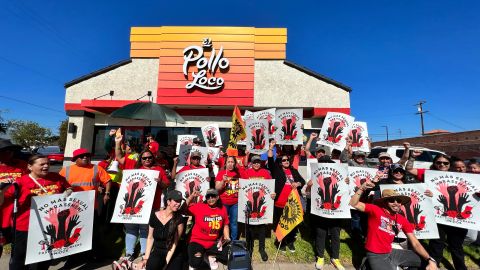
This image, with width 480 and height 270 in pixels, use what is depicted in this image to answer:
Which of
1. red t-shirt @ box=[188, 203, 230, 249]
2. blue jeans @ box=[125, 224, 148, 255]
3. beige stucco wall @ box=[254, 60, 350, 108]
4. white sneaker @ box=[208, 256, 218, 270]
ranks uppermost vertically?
beige stucco wall @ box=[254, 60, 350, 108]

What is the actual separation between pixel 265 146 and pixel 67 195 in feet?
12.6

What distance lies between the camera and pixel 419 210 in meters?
3.92

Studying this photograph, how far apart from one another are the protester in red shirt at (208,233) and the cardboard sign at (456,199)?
3589 mm

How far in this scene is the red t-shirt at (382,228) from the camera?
11.2 feet

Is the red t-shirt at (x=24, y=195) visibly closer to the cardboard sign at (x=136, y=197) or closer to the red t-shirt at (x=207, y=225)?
the cardboard sign at (x=136, y=197)

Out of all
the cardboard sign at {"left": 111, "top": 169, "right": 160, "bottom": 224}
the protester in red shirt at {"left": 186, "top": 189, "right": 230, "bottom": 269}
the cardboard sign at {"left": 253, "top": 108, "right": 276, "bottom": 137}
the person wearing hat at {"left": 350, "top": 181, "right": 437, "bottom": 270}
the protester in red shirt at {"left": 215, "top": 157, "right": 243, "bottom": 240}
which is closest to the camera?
the person wearing hat at {"left": 350, "top": 181, "right": 437, "bottom": 270}

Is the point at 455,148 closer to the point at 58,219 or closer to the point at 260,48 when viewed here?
the point at 260,48

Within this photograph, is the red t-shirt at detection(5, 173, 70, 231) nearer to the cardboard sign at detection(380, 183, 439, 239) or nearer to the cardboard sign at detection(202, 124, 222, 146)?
the cardboard sign at detection(202, 124, 222, 146)

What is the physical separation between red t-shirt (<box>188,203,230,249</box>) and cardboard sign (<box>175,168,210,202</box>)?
0.80 meters

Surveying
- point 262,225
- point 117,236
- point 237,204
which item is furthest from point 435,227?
point 117,236

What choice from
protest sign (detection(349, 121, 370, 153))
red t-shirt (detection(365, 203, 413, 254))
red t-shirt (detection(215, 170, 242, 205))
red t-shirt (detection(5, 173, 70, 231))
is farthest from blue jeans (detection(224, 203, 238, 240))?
protest sign (detection(349, 121, 370, 153))

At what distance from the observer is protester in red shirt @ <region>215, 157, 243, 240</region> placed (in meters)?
4.59

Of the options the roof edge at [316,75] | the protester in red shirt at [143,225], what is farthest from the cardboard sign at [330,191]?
the roof edge at [316,75]

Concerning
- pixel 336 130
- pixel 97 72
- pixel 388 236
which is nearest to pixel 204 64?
pixel 97 72
